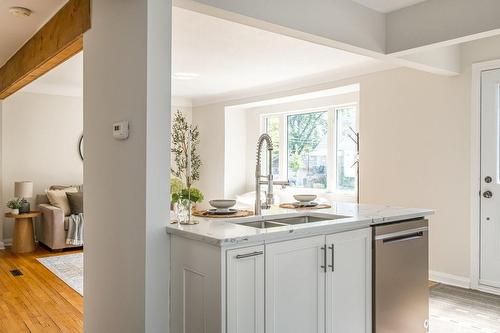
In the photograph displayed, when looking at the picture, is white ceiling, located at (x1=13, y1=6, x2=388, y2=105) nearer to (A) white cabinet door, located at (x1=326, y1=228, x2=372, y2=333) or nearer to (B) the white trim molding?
(B) the white trim molding

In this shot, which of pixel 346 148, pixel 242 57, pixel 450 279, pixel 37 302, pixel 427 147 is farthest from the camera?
pixel 346 148

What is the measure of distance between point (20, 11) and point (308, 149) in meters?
4.64

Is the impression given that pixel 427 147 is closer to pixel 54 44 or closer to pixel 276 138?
pixel 276 138

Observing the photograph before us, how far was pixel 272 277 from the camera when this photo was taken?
1.92 meters

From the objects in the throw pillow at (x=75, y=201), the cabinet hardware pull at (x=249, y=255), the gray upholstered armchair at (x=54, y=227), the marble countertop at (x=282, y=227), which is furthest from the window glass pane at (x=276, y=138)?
the cabinet hardware pull at (x=249, y=255)

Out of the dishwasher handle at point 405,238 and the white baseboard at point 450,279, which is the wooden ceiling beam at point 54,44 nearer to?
the dishwasher handle at point 405,238

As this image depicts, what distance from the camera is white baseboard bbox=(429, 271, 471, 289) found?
4042mm

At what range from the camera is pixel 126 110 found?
213 cm

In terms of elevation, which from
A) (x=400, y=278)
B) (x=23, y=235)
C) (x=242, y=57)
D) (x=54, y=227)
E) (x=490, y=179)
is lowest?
(x=23, y=235)

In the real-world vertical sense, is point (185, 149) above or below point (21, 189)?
above

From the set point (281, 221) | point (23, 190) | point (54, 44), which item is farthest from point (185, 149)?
point (281, 221)

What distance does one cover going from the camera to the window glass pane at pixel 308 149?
21.1 feet

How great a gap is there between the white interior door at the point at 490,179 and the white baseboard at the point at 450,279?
141 millimetres

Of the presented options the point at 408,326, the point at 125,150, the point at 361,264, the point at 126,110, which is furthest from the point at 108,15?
the point at 408,326
